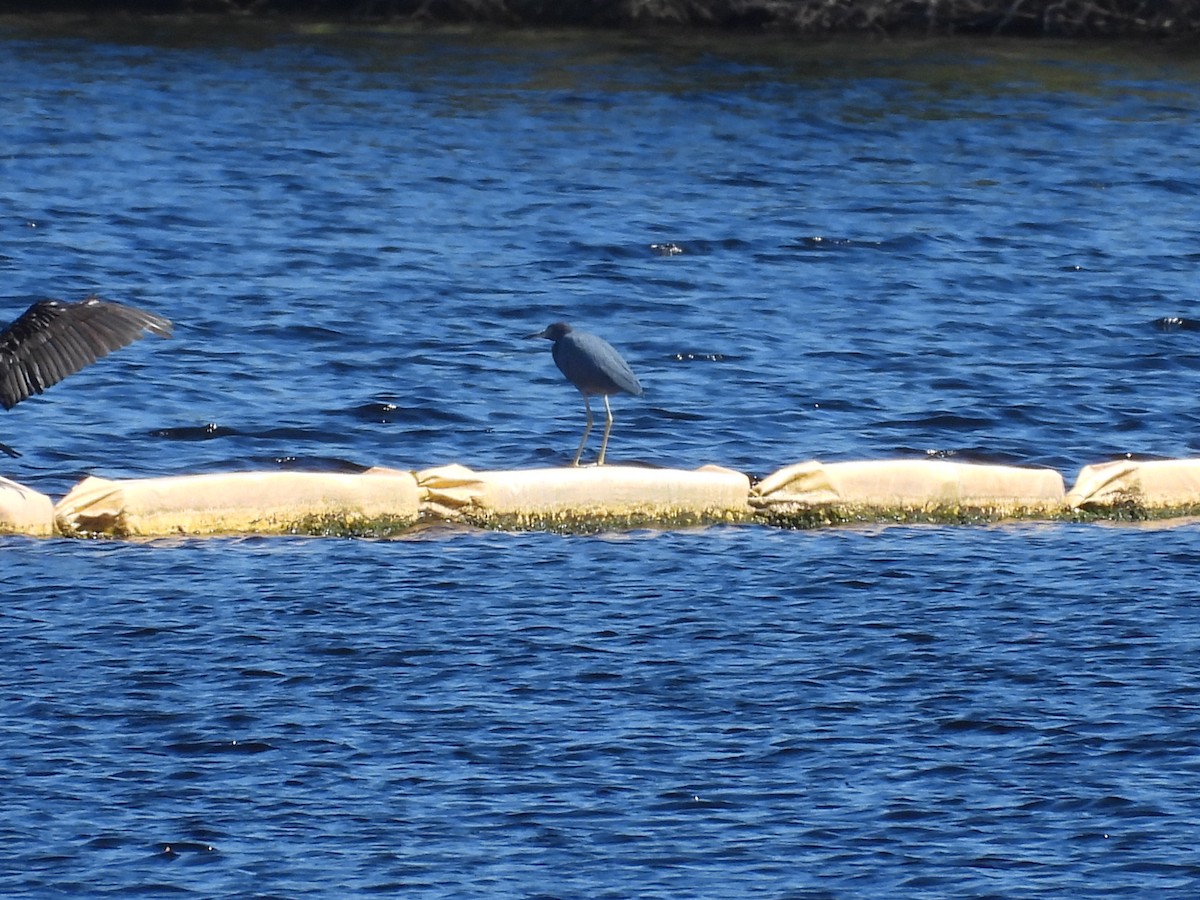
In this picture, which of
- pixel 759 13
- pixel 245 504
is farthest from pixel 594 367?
pixel 759 13

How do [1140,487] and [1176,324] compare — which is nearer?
[1140,487]

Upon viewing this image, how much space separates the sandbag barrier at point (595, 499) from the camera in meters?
13.0

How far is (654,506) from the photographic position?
44.4 feet

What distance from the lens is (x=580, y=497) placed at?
532 inches

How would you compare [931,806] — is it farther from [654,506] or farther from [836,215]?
[836,215]

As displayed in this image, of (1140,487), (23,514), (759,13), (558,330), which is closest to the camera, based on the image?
(23,514)

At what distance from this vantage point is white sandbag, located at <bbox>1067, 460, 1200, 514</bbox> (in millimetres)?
13891

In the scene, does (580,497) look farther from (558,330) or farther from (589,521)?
(558,330)

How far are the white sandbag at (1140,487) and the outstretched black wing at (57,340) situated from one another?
5.51m

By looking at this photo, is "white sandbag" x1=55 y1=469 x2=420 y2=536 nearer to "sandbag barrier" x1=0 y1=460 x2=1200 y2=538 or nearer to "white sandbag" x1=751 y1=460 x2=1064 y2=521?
"sandbag barrier" x1=0 y1=460 x2=1200 y2=538

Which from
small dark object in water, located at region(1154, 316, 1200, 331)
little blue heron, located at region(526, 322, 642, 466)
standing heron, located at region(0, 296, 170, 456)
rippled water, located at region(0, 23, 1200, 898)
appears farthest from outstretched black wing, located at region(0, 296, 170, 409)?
small dark object in water, located at region(1154, 316, 1200, 331)

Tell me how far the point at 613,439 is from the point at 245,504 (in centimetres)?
355

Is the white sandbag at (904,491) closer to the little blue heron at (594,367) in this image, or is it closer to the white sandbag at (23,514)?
the little blue heron at (594,367)

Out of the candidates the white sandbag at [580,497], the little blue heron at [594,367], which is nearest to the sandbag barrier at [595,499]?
the white sandbag at [580,497]
